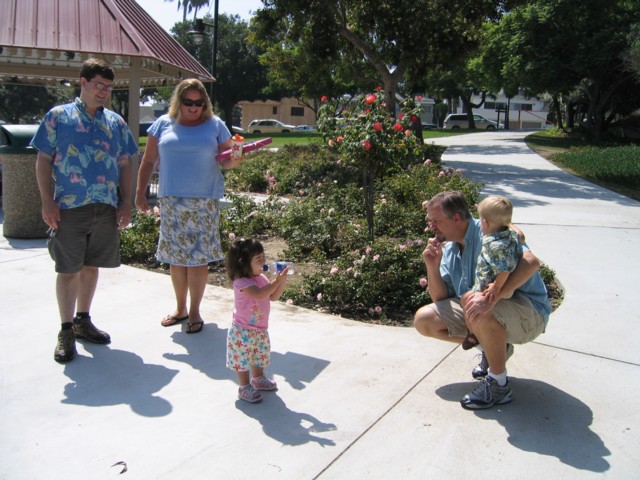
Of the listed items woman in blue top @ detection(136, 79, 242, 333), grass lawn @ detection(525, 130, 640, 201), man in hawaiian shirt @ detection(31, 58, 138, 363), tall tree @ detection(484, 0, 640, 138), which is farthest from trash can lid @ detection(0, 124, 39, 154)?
tall tree @ detection(484, 0, 640, 138)

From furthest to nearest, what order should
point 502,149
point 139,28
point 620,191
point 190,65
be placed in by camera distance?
point 502,149, point 620,191, point 190,65, point 139,28

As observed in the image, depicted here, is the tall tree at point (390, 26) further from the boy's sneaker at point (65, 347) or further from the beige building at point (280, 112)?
the beige building at point (280, 112)

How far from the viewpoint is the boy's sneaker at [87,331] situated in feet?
13.5

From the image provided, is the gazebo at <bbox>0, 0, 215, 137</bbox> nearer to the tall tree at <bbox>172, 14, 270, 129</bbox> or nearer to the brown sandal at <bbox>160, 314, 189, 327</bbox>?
the brown sandal at <bbox>160, 314, 189, 327</bbox>

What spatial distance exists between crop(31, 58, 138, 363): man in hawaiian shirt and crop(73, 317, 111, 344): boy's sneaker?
0.17m

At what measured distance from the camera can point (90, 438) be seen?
2953 mm

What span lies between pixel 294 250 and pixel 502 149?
18860 mm

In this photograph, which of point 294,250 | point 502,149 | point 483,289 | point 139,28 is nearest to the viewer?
point 483,289

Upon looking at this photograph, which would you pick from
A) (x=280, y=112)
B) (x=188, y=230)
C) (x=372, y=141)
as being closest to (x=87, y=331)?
(x=188, y=230)

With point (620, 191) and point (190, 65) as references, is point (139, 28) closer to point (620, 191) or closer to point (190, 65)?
point (190, 65)

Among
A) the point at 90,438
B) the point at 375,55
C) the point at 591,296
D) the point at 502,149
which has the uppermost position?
the point at 375,55

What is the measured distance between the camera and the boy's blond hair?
10.0 ft

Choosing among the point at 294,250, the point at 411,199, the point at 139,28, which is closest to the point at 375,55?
the point at 139,28

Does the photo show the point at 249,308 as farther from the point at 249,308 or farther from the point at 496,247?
the point at 496,247
